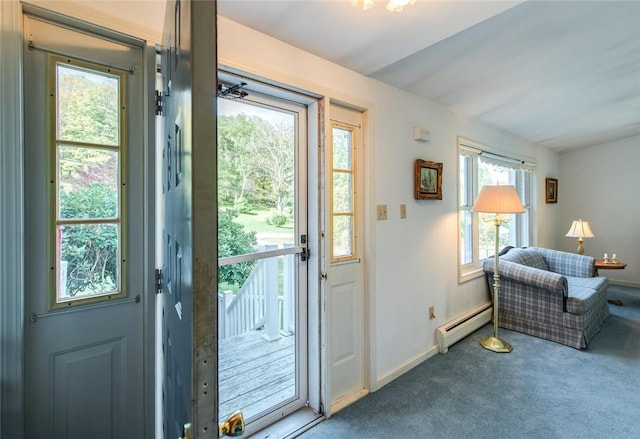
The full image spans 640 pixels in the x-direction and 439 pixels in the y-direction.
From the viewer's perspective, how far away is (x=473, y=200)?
3.50 metres

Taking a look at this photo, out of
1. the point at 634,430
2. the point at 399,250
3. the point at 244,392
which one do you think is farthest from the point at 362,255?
the point at 634,430

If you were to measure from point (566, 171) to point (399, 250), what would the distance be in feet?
17.4

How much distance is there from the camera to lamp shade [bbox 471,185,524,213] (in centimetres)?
266

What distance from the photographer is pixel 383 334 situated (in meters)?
2.29

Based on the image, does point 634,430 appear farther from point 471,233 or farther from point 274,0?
point 274,0

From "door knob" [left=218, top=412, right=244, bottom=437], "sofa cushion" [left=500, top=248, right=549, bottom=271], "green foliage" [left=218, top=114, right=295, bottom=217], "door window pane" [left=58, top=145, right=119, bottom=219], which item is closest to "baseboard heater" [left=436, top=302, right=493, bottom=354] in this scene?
"sofa cushion" [left=500, top=248, right=549, bottom=271]

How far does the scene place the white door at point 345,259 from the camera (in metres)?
2.03

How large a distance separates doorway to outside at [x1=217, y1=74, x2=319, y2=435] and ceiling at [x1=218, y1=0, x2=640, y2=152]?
0.38 m

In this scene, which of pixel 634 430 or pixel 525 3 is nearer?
pixel 525 3

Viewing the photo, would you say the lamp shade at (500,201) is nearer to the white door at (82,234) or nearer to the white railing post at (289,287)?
the white railing post at (289,287)

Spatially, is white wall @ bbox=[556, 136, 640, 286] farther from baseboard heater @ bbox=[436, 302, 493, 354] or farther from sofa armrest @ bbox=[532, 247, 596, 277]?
baseboard heater @ bbox=[436, 302, 493, 354]

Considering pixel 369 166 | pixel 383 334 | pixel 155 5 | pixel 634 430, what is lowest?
pixel 634 430

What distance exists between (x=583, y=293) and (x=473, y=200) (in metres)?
1.39

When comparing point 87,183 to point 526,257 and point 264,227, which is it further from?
point 526,257
